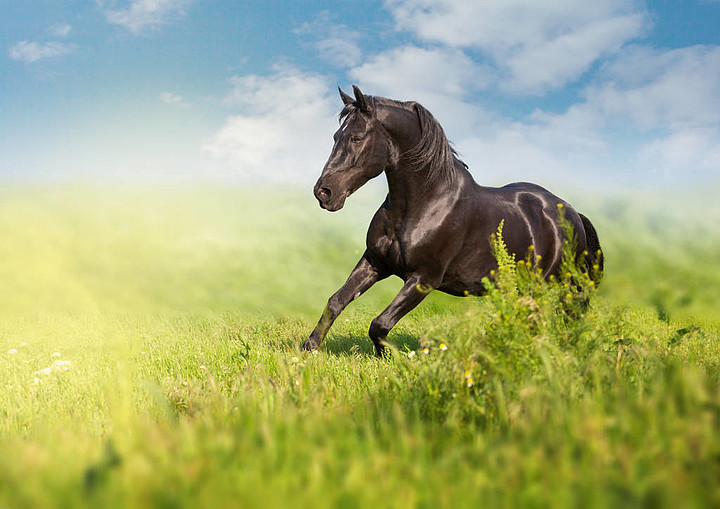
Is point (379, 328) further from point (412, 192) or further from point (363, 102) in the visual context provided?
point (363, 102)

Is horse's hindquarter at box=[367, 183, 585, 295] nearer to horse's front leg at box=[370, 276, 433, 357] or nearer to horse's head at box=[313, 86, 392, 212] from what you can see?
horse's front leg at box=[370, 276, 433, 357]

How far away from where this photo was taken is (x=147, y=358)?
6.21 metres

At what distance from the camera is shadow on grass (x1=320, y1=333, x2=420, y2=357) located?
6.44m

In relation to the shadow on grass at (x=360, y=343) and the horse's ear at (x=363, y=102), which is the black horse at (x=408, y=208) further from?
the shadow on grass at (x=360, y=343)

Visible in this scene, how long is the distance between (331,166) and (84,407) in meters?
2.78

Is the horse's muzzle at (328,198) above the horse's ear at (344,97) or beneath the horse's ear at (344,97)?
beneath

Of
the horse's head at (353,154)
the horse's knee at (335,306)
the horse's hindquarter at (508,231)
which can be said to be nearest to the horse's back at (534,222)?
the horse's hindquarter at (508,231)

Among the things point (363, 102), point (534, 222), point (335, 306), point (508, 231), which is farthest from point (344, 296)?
point (534, 222)

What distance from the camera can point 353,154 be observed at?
16.7 feet

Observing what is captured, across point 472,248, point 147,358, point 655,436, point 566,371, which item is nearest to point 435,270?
point 472,248

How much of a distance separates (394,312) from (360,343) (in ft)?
5.79

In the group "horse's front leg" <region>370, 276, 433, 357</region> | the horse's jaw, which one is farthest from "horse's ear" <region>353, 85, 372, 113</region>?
"horse's front leg" <region>370, 276, 433, 357</region>

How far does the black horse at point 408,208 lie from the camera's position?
5.13 m

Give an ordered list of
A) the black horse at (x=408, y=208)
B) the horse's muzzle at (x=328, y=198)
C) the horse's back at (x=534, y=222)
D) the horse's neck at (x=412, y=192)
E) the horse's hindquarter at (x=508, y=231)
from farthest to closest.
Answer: the horse's back at (x=534, y=222), the horse's hindquarter at (x=508, y=231), the horse's neck at (x=412, y=192), the black horse at (x=408, y=208), the horse's muzzle at (x=328, y=198)
